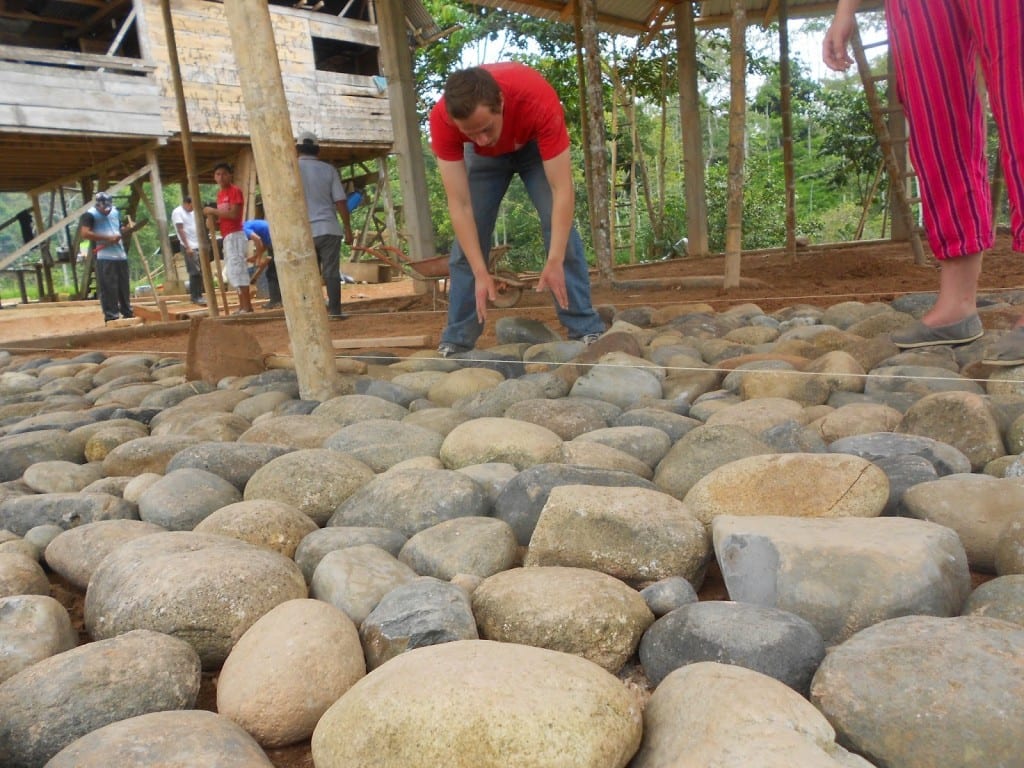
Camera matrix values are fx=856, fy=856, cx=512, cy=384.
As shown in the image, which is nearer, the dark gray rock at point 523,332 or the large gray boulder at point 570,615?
the large gray boulder at point 570,615

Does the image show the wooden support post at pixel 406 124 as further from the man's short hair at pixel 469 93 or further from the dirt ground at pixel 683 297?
the man's short hair at pixel 469 93

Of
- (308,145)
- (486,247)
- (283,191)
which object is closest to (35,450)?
(283,191)

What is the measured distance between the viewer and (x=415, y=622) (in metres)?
1.33

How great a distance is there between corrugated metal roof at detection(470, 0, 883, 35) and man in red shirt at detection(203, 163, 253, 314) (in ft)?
9.51

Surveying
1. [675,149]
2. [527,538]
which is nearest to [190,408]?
[527,538]

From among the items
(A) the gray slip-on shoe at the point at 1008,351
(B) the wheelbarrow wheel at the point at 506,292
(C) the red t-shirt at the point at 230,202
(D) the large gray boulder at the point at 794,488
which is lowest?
(D) the large gray boulder at the point at 794,488

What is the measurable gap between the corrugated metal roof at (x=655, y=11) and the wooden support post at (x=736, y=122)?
298 centimetres

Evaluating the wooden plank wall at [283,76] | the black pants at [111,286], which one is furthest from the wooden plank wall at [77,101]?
the black pants at [111,286]

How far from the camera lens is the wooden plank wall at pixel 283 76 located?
1061cm

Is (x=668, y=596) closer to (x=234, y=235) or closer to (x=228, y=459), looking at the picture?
(x=228, y=459)

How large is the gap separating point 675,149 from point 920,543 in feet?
76.0

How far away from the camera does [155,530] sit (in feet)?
6.05

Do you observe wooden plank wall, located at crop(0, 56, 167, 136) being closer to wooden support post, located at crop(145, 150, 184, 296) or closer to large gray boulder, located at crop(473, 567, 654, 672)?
wooden support post, located at crop(145, 150, 184, 296)

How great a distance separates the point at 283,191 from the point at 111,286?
6.44 m
